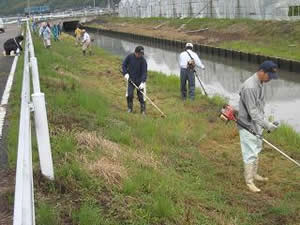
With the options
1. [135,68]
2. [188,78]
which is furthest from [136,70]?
[188,78]

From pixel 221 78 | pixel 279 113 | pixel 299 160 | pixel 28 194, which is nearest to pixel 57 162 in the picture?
pixel 28 194

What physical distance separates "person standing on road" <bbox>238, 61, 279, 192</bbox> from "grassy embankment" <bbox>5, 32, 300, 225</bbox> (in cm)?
39

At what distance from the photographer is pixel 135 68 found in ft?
36.5

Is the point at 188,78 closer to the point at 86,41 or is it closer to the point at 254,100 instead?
the point at 254,100

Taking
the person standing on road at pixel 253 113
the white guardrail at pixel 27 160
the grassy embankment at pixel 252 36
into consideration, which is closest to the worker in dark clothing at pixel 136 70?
the person standing on road at pixel 253 113

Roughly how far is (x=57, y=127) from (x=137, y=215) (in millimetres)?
2663

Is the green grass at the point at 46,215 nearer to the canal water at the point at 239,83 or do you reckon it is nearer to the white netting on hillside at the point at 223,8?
the canal water at the point at 239,83

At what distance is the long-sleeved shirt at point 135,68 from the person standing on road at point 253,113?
454cm

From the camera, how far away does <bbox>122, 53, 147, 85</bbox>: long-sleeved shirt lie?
436 inches

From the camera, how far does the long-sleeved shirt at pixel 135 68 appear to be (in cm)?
1106

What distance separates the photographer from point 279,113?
555 inches

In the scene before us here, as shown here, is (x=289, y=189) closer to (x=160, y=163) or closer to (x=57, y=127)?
(x=160, y=163)

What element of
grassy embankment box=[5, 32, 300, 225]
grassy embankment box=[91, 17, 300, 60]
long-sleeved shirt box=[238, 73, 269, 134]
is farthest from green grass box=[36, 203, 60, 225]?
grassy embankment box=[91, 17, 300, 60]

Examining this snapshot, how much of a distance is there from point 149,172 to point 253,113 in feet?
5.78
